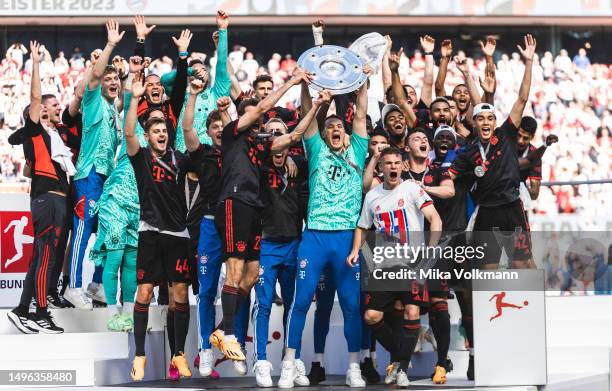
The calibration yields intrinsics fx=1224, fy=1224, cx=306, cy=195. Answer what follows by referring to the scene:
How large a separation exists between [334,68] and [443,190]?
1.27 metres

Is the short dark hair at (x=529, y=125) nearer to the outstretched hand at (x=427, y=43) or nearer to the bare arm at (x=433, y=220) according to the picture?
the bare arm at (x=433, y=220)

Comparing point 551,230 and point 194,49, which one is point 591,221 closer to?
point 551,230

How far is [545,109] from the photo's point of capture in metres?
22.0

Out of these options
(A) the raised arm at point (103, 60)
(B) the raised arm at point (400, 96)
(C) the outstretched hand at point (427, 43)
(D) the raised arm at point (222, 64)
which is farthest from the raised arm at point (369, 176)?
(A) the raised arm at point (103, 60)

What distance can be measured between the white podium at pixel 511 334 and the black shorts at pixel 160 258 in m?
2.26

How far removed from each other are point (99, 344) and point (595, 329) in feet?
14.1

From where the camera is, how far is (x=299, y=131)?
909cm

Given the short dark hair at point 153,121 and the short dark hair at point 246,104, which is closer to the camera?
the short dark hair at point 153,121

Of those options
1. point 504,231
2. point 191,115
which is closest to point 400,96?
point 504,231

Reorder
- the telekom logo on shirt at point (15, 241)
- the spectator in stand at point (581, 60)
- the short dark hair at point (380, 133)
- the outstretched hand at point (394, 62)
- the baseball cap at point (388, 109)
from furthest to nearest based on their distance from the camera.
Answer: the spectator in stand at point (581, 60) < the telekom logo on shirt at point (15, 241) < the outstretched hand at point (394, 62) < the baseball cap at point (388, 109) < the short dark hair at point (380, 133)

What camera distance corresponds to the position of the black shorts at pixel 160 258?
923cm

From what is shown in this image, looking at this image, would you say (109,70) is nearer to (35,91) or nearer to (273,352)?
(35,91)

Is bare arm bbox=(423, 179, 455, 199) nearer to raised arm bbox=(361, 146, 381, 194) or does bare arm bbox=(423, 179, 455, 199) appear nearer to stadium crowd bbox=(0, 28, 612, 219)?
raised arm bbox=(361, 146, 381, 194)

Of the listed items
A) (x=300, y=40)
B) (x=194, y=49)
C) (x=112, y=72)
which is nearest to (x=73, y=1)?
(x=194, y=49)
